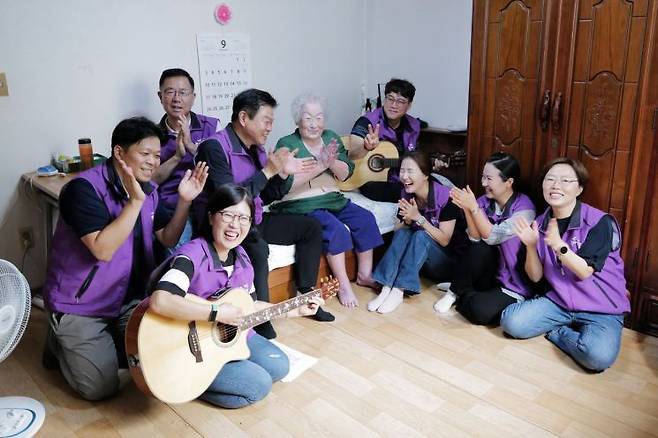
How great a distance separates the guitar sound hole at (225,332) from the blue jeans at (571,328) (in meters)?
1.21

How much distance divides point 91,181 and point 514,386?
1.73m

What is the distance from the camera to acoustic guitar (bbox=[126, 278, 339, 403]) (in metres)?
1.91

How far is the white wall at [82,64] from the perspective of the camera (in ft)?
9.31

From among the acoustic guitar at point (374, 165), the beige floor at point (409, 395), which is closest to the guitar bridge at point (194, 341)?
the beige floor at point (409, 395)

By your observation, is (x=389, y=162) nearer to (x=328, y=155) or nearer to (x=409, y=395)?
(x=328, y=155)

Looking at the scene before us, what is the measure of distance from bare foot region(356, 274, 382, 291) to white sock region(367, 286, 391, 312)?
0.11m

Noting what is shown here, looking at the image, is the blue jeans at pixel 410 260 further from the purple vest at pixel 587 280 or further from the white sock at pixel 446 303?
the purple vest at pixel 587 280

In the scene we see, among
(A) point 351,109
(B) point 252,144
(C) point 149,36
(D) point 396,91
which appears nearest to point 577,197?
(D) point 396,91

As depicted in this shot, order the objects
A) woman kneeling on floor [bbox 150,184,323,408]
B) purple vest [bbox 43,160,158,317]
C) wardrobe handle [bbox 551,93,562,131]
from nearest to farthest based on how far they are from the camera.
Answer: woman kneeling on floor [bbox 150,184,323,408] < purple vest [bbox 43,160,158,317] < wardrobe handle [bbox 551,93,562,131]

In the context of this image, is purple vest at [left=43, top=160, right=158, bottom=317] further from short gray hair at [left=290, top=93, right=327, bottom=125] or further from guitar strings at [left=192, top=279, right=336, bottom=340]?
short gray hair at [left=290, top=93, right=327, bottom=125]

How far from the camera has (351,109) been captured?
4.35 m

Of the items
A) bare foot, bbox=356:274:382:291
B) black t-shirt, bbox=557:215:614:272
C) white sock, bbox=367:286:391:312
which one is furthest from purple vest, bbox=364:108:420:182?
black t-shirt, bbox=557:215:614:272

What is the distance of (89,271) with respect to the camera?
2.16 metres

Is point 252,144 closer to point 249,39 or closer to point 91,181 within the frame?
point 91,181
